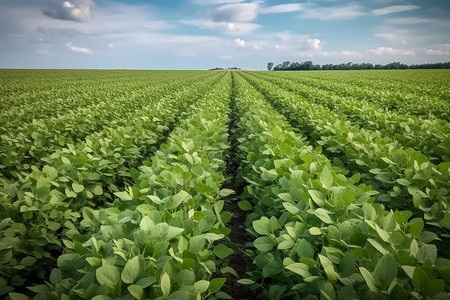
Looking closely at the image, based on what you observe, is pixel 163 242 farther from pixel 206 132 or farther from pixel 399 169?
pixel 206 132

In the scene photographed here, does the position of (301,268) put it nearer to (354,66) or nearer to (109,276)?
(109,276)

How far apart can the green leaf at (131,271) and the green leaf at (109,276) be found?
6 cm

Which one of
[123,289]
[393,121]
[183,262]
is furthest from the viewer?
[393,121]

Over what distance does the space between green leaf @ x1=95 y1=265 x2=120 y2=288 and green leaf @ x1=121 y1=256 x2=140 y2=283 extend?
0.19 feet

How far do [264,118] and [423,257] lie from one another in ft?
14.0

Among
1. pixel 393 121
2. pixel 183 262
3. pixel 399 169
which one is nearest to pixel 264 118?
pixel 393 121

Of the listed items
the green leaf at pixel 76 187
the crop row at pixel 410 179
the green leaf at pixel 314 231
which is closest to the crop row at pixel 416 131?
→ the crop row at pixel 410 179

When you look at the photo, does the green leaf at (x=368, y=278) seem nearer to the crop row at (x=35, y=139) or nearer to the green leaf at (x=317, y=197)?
the green leaf at (x=317, y=197)

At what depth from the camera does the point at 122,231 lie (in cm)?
160

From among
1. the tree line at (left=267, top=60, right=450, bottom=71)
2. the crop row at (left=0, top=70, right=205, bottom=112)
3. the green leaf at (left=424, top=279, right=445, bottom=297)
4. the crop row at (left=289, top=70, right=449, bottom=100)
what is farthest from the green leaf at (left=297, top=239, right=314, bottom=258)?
the tree line at (left=267, top=60, right=450, bottom=71)

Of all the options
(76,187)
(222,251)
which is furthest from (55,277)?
(76,187)

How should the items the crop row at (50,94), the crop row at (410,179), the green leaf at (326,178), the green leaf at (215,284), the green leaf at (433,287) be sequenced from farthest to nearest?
the crop row at (50,94) < the crop row at (410,179) < the green leaf at (326,178) < the green leaf at (215,284) < the green leaf at (433,287)

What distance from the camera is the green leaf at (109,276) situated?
1.13 meters

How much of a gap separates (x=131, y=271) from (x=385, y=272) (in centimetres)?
114
